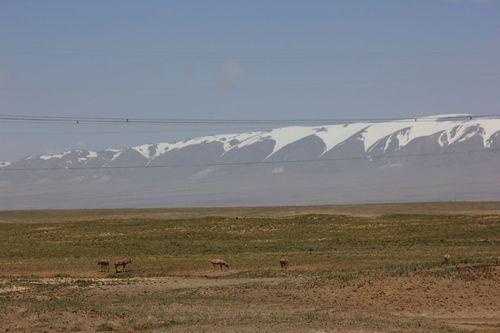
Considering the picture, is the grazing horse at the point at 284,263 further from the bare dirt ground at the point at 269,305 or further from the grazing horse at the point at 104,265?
the grazing horse at the point at 104,265

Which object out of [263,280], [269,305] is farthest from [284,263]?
[269,305]

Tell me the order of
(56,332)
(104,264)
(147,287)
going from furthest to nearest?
(104,264) → (147,287) → (56,332)

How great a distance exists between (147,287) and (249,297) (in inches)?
291

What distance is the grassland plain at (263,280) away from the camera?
28078 millimetres

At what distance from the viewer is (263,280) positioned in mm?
40812

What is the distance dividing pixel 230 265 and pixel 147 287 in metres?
11.9

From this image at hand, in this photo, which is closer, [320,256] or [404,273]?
[404,273]

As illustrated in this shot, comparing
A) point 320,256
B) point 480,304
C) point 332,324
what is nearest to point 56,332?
point 332,324

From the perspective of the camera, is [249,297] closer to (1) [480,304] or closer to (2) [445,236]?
(1) [480,304]

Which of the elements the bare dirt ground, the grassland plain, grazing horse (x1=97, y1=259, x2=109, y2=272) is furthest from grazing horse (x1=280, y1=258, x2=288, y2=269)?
grazing horse (x1=97, y1=259, x2=109, y2=272)

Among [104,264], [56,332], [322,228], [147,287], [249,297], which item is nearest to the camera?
[56,332]

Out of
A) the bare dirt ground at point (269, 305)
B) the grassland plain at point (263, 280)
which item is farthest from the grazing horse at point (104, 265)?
the bare dirt ground at point (269, 305)

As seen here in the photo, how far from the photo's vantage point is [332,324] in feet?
87.2

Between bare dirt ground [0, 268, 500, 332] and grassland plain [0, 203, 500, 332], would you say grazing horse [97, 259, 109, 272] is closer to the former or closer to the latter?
grassland plain [0, 203, 500, 332]
